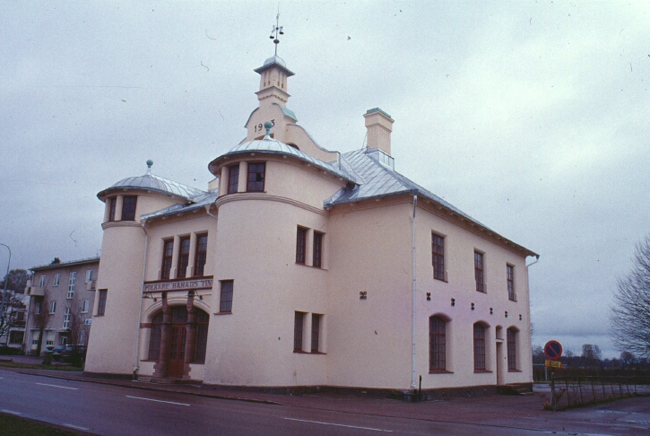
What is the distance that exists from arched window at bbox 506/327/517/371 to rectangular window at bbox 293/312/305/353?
1304cm

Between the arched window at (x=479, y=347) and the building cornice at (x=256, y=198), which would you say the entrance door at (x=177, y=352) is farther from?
the arched window at (x=479, y=347)

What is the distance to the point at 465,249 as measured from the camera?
2520 cm

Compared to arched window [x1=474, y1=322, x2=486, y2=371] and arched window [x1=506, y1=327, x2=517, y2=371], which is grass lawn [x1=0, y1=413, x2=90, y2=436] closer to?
arched window [x1=474, y1=322, x2=486, y2=371]

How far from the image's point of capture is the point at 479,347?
25859 mm

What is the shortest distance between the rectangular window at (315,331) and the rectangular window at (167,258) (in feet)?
27.2

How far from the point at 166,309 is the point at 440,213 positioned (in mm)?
13001

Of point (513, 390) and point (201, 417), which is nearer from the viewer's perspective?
point (201, 417)

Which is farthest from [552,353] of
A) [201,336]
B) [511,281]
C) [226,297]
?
[511,281]

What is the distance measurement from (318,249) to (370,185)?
347 cm

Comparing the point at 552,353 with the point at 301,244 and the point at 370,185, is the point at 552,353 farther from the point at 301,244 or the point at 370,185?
the point at 301,244

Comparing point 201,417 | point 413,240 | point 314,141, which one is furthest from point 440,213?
point 201,417

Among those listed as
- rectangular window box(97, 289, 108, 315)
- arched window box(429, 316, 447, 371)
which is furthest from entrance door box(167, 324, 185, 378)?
arched window box(429, 316, 447, 371)

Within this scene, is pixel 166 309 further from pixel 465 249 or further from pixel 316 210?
pixel 465 249

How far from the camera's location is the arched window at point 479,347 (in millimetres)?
25375
